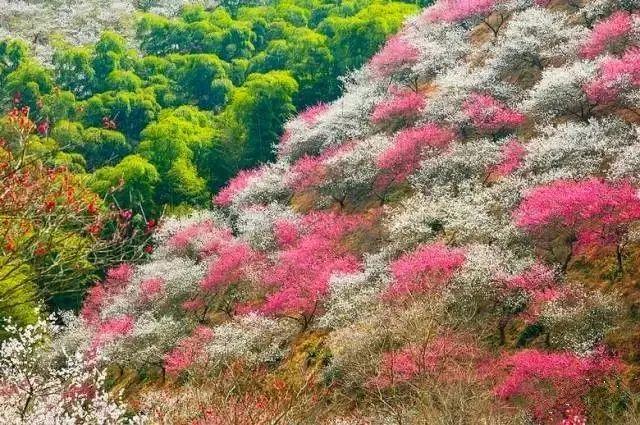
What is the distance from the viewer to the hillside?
16.2 m

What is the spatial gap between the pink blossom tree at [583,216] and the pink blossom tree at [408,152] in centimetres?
1194

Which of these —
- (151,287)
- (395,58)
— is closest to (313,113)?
(395,58)

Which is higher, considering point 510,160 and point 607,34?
point 607,34

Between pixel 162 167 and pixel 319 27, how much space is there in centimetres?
2593

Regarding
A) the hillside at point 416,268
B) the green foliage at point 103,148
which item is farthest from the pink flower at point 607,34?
the green foliage at point 103,148

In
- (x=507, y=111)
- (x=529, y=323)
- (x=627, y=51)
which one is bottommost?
(x=529, y=323)

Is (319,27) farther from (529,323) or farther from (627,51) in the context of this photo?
(529,323)

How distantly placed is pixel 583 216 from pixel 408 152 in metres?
15.8

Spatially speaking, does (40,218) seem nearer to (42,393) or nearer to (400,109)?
(42,393)

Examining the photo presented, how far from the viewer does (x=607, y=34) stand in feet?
116

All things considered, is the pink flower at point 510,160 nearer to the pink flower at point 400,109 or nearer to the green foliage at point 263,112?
the pink flower at point 400,109

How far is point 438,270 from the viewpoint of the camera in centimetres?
2317

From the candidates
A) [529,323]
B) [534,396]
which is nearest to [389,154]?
[529,323]

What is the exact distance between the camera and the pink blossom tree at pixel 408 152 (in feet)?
116
